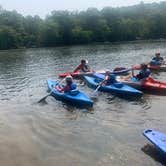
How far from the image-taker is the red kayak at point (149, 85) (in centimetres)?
1808

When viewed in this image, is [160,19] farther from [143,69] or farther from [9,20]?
[143,69]

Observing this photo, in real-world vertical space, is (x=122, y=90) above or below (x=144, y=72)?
below

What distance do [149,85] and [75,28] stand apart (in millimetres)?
65246

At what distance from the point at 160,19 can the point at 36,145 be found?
83.5m

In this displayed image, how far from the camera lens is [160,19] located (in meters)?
89.6

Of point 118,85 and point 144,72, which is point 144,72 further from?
point 118,85

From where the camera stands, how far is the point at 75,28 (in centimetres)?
8200

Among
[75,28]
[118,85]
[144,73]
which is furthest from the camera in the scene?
[75,28]

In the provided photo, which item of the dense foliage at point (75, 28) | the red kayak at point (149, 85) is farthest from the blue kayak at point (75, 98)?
the dense foliage at point (75, 28)

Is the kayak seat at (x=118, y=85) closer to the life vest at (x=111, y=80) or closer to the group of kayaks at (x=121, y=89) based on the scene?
the group of kayaks at (x=121, y=89)

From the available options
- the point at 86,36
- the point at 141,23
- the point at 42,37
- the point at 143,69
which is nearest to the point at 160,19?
the point at 141,23

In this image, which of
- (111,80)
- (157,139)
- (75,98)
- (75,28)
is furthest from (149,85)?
(75,28)

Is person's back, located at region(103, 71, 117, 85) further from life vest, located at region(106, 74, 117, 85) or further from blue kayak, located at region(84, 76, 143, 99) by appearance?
blue kayak, located at region(84, 76, 143, 99)

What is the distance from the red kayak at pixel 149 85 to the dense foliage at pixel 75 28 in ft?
191
